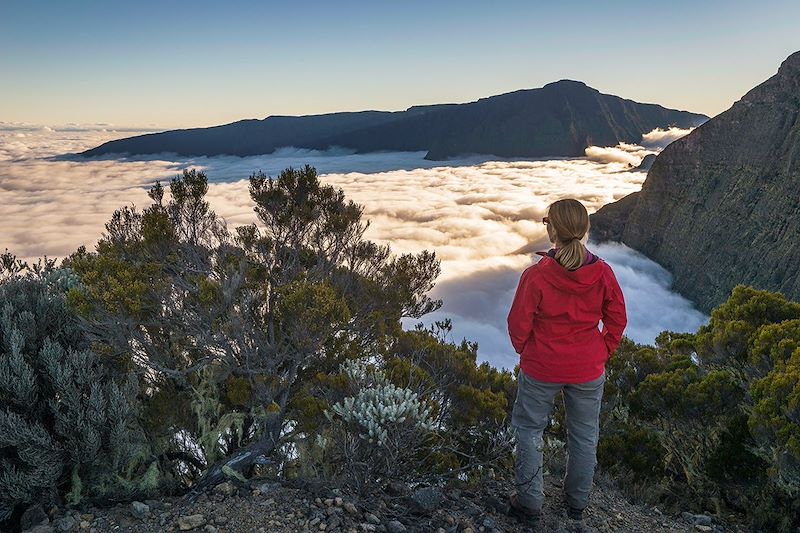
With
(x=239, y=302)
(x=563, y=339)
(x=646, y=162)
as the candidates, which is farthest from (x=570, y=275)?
(x=646, y=162)

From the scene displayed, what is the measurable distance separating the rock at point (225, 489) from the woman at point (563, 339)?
185 cm

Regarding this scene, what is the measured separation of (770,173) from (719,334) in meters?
61.6

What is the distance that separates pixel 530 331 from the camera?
138 inches

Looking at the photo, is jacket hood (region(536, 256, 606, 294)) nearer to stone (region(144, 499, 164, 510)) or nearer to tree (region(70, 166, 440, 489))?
tree (region(70, 166, 440, 489))

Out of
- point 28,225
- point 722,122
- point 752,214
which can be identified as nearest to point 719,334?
point 752,214

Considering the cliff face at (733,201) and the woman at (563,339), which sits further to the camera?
the cliff face at (733,201)

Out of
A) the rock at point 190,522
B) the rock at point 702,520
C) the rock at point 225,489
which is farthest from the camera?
the rock at point 702,520

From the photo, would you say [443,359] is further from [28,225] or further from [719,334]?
[28,225]

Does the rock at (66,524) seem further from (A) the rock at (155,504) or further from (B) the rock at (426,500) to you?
(B) the rock at (426,500)

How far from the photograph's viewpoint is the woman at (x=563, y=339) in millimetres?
3309

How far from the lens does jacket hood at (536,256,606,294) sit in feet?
10.8

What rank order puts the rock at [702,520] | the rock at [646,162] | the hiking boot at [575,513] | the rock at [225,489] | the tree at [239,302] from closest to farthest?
the rock at [225,489]
the hiking boot at [575,513]
the rock at [702,520]
the tree at [239,302]
the rock at [646,162]

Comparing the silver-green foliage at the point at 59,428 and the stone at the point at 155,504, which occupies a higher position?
the silver-green foliage at the point at 59,428

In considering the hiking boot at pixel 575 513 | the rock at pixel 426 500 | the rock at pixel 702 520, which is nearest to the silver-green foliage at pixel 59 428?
the rock at pixel 426 500
